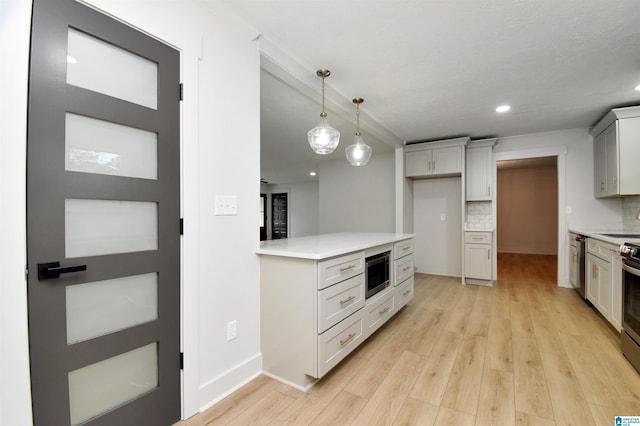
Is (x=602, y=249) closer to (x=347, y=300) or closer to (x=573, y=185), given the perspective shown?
(x=573, y=185)

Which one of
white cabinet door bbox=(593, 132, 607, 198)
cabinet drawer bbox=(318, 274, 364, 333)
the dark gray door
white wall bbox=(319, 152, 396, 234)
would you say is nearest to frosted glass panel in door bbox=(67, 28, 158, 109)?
the dark gray door

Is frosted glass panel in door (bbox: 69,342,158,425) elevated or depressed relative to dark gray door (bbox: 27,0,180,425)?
depressed

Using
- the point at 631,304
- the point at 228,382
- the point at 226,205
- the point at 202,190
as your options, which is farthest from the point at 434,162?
the point at 228,382

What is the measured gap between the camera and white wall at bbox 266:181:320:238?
943cm

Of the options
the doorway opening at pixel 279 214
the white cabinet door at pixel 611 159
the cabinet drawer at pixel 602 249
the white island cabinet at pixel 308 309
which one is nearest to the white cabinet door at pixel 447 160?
the white cabinet door at pixel 611 159

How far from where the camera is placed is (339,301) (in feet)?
6.69

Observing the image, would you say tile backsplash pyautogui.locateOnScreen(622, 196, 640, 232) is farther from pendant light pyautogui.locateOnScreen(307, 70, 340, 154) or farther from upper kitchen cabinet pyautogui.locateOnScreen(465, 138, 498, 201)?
pendant light pyautogui.locateOnScreen(307, 70, 340, 154)

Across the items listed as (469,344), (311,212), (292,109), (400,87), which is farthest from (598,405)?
(311,212)

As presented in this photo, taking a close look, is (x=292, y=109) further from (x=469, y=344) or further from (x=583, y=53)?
(x=469, y=344)

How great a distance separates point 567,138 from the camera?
438 cm

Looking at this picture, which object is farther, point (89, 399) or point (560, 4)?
point (560, 4)

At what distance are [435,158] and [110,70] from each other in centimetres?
455

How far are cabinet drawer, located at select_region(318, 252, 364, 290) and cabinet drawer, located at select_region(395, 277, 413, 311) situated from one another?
973mm

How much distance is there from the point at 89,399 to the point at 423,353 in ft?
7.22
